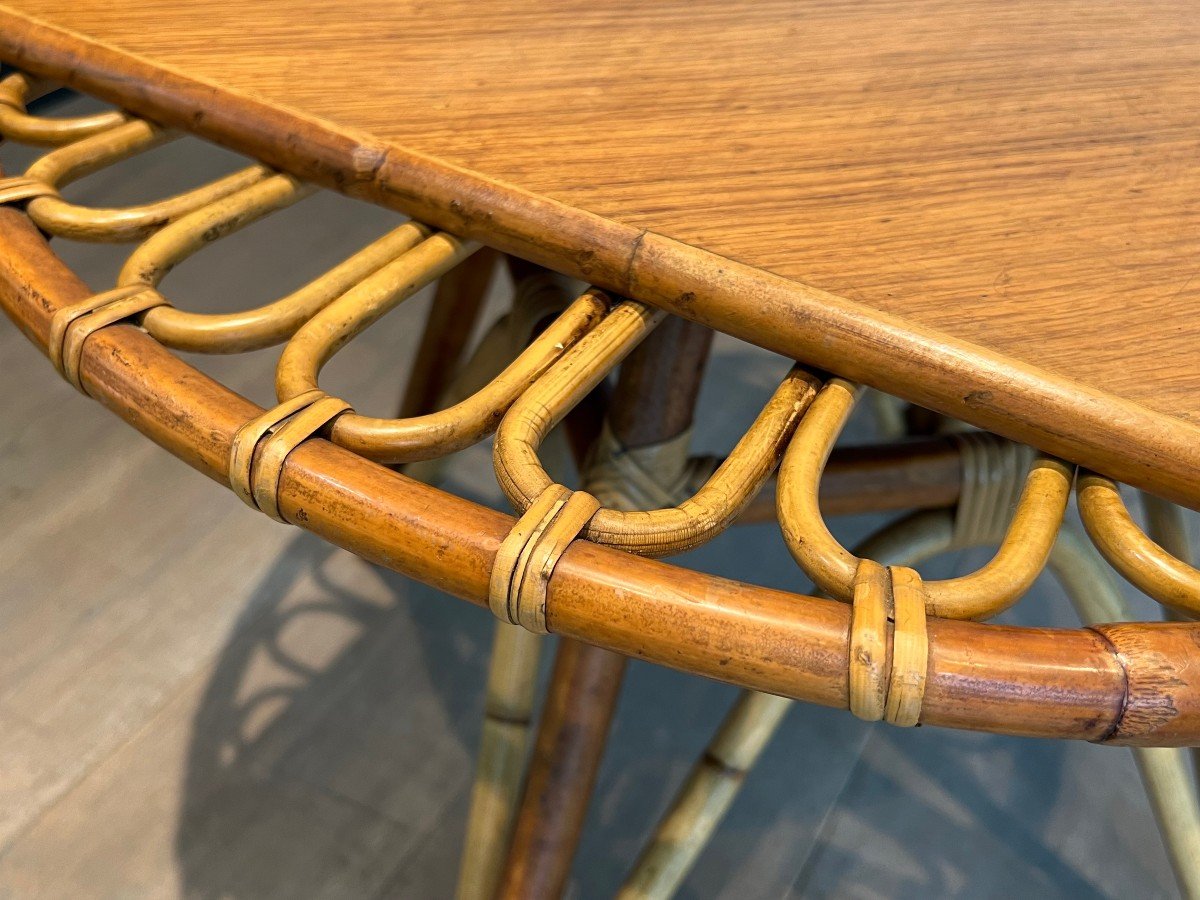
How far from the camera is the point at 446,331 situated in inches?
37.2

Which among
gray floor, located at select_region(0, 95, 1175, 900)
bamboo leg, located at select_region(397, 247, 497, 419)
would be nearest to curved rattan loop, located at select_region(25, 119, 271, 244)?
bamboo leg, located at select_region(397, 247, 497, 419)

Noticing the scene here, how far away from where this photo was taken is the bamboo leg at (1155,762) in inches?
25.7

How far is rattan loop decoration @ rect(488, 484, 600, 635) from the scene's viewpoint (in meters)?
0.34

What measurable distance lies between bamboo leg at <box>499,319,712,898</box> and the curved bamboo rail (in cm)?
29

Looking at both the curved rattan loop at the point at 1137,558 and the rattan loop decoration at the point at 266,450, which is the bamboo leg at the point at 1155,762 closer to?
the curved rattan loop at the point at 1137,558

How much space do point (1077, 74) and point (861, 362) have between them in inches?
9.9

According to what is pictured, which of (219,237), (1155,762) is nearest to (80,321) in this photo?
(219,237)

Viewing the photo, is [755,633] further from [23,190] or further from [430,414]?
[23,190]

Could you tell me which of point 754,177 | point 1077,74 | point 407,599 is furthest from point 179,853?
point 1077,74

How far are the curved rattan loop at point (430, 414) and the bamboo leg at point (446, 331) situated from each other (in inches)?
16.9

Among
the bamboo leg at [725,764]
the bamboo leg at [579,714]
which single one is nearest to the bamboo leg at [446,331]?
the bamboo leg at [579,714]

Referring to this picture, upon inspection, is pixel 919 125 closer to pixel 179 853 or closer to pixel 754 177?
pixel 754 177

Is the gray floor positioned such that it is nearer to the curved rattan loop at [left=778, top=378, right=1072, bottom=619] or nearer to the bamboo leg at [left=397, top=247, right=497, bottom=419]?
the bamboo leg at [left=397, top=247, right=497, bottom=419]

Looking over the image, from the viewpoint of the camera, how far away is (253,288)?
4.17 ft
